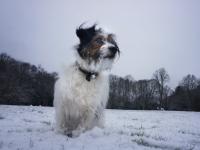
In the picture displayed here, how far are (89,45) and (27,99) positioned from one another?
145 ft

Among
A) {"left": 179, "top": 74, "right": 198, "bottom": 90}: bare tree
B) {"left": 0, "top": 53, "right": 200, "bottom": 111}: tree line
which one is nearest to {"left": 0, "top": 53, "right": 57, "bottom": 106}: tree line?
{"left": 0, "top": 53, "right": 200, "bottom": 111}: tree line

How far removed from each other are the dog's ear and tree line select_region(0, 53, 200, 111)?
39348mm

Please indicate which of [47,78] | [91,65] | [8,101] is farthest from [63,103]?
[47,78]

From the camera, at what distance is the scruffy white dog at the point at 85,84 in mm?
7234

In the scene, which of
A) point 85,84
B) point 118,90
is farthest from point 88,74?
point 118,90

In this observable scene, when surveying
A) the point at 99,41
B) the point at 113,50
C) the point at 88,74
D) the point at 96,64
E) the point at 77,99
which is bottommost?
the point at 77,99

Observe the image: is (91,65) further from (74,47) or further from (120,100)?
(120,100)

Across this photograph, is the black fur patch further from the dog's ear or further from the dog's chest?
the dog's chest

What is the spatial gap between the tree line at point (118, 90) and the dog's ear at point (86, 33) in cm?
3935

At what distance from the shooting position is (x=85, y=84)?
739 centimetres

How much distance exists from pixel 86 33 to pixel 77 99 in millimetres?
1658

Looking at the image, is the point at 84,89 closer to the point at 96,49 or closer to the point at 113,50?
the point at 96,49

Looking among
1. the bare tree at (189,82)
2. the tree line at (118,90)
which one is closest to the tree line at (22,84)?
the tree line at (118,90)

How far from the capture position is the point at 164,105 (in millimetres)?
64875
